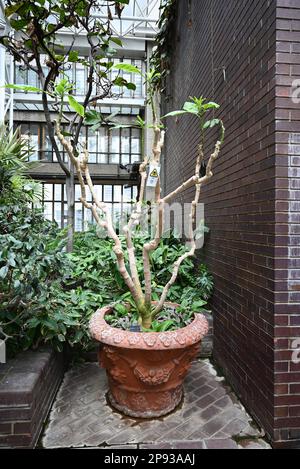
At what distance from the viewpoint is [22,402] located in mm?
1725

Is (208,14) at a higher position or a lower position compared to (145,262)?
higher

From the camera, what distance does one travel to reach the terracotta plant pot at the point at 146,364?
192cm

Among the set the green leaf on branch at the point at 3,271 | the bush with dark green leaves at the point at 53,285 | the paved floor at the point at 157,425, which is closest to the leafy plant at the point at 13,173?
the bush with dark green leaves at the point at 53,285

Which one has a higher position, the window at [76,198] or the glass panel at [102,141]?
the glass panel at [102,141]

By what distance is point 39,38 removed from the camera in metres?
3.00

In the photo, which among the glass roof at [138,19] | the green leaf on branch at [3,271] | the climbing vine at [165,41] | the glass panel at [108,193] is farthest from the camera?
the glass panel at [108,193]

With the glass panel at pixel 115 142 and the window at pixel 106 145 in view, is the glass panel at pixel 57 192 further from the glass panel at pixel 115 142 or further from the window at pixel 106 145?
the glass panel at pixel 115 142

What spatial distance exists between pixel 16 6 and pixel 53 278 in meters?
2.72

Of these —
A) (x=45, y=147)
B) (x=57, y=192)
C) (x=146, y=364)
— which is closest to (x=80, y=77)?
(x=45, y=147)

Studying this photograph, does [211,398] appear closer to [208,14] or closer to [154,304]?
[154,304]

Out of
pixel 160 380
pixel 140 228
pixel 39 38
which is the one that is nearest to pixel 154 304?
pixel 160 380

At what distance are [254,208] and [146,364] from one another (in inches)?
53.3

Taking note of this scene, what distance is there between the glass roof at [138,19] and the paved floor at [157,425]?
8515 millimetres

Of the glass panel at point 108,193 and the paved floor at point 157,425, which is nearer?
A: the paved floor at point 157,425
